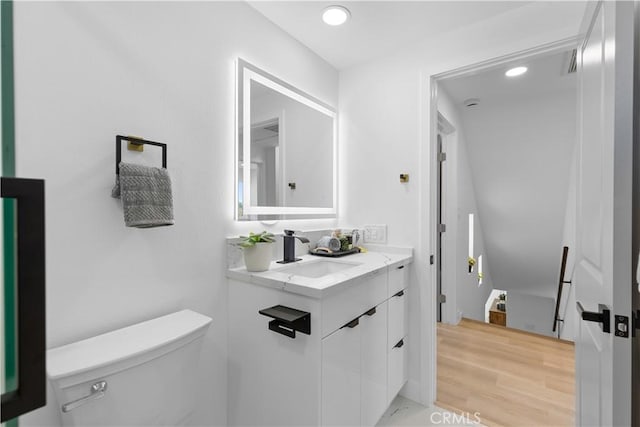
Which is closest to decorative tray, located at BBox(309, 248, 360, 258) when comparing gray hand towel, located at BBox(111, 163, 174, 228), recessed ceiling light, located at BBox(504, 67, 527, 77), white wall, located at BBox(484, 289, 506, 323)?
gray hand towel, located at BBox(111, 163, 174, 228)

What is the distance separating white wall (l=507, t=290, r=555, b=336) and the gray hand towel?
622 cm

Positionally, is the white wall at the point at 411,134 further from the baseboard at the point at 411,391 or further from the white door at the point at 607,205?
the white door at the point at 607,205

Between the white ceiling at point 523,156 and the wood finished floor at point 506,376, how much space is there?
1.81 meters

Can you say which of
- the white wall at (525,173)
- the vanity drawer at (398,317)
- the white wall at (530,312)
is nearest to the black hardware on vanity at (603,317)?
the vanity drawer at (398,317)

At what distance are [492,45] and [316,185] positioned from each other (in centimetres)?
140

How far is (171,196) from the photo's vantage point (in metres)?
1.17

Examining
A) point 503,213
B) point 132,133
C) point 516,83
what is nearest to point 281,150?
point 132,133

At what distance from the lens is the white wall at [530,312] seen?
16.6ft

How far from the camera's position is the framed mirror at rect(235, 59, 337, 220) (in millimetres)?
1597

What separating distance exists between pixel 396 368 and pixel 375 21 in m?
2.14

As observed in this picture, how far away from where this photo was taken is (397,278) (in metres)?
1.79

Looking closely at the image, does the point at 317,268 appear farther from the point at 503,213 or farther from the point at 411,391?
the point at 503,213

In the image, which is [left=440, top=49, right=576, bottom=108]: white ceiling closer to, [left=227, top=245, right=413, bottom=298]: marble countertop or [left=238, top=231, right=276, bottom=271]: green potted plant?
[left=227, top=245, right=413, bottom=298]: marble countertop

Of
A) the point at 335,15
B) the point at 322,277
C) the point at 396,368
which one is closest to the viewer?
the point at 322,277
